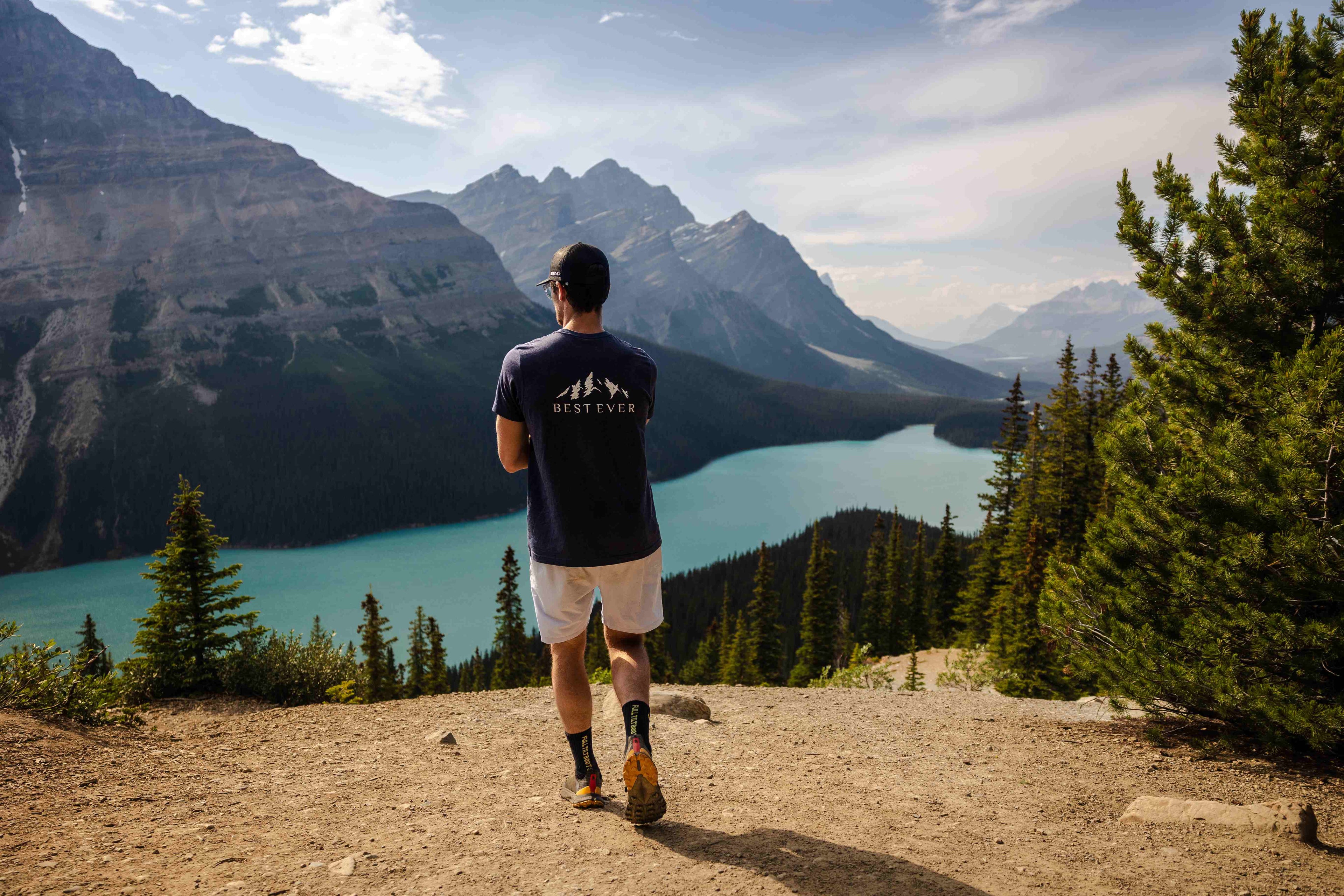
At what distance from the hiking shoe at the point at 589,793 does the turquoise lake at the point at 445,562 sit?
5407cm

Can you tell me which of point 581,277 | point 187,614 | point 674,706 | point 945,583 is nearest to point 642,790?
point 581,277

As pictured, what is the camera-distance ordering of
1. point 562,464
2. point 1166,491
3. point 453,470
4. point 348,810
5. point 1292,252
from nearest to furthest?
point 562,464, point 348,810, point 1292,252, point 1166,491, point 453,470

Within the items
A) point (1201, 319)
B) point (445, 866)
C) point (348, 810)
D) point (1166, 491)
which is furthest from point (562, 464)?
point (1201, 319)

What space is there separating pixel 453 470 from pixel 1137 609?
533 ft

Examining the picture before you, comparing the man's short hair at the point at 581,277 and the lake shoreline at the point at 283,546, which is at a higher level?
A: the man's short hair at the point at 581,277

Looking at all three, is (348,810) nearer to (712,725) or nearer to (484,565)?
(712,725)

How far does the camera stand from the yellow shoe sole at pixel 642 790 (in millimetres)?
3732

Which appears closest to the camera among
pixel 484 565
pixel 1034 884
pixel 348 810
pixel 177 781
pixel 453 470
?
pixel 1034 884

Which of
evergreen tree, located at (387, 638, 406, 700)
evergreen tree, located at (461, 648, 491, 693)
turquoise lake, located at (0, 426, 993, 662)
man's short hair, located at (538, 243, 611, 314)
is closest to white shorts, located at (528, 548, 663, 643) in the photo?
man's short hair, located at (538, 243, 611, 314)

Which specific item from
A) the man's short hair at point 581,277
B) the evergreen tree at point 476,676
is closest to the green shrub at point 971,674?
the man's short hair at point 581,277

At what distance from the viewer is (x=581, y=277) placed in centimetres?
385

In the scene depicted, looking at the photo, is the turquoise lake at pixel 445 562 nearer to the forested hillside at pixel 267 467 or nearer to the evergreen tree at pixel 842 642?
the forested hillside at pixel 267 467

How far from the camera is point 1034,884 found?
342 centimetres

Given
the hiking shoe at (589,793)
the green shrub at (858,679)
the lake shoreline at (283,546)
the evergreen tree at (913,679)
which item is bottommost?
the lake shoreline at (283,546)
